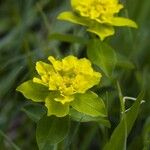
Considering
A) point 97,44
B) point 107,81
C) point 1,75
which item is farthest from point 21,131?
point 97,44

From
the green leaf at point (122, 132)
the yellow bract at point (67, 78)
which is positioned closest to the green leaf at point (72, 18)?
the yellow bract at point (67, 78)

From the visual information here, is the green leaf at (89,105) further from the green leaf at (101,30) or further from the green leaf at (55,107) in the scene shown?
the green leaf at (101,30)

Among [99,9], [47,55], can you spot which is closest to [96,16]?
[99,9]

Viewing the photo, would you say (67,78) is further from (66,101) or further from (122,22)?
(122,22)

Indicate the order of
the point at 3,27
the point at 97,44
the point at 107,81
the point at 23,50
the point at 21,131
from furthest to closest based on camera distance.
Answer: the point at 3,27 < the point at 23,50 < the point at 21,131 < the point at 107,81 < the point at 97,44

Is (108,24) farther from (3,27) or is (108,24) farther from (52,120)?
(3,27)

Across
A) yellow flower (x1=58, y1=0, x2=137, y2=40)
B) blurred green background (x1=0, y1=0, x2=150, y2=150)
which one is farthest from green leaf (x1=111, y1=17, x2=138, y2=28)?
blurred green background (x1=0, y1=0, x2=150, y2=150)
